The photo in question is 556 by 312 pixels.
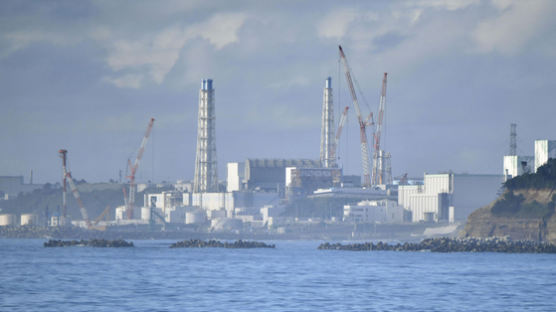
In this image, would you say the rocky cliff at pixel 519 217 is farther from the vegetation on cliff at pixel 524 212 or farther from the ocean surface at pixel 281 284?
the ocean surface at pixel 281 284

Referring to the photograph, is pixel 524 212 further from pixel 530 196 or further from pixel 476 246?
pixel 476 246

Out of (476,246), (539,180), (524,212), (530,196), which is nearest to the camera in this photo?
(476,246)

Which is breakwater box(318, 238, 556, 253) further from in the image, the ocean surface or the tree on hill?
the tree on hill

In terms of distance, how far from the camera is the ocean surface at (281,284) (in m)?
72.1

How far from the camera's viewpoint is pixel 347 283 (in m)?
90.2

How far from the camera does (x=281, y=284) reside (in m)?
89.6

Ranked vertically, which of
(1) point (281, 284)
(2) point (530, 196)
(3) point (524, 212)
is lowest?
(1) point (281, 284)

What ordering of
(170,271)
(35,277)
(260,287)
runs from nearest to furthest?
(260,287), (35,277), (170,271)


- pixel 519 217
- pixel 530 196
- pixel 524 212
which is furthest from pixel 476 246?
pixel 530 196

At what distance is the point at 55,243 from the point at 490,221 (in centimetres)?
7361

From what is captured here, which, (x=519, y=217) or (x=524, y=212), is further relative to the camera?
(x=524, y=212)

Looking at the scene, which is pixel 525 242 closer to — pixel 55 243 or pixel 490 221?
pixel 490 221

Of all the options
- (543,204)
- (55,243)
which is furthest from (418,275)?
(55,243)

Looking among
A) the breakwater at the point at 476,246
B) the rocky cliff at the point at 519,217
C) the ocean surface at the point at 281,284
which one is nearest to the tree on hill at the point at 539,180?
the rocky cliff at the point at 519,217
